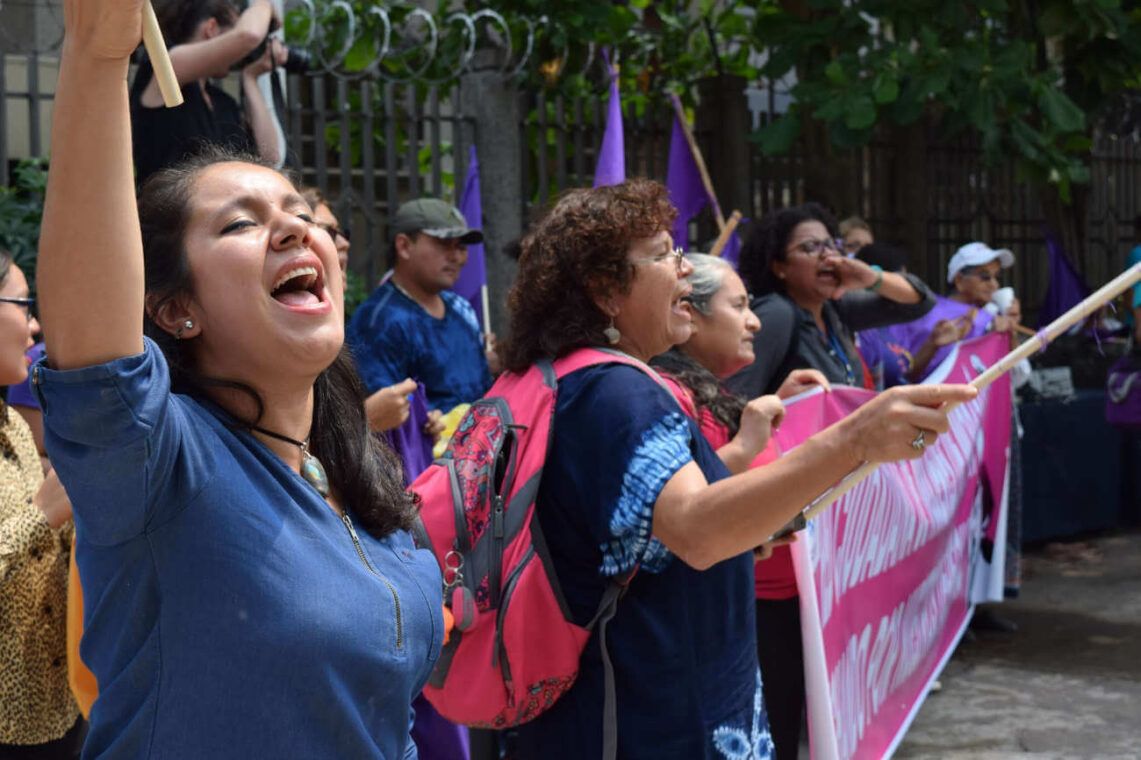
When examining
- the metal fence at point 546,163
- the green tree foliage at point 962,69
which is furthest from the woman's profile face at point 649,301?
the green tree foliage at point 962,69

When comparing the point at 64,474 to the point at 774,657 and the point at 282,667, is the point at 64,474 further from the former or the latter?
the point at 774,657

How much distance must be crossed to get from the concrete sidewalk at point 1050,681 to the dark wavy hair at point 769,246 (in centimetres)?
193

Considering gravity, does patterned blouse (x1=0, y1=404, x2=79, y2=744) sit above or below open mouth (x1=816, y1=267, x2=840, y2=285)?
below

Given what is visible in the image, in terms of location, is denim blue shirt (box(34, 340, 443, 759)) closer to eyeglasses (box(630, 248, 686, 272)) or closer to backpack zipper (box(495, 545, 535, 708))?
backpack zipper (box(495, 545, 535, 708))

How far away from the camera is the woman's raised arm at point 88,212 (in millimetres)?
1437

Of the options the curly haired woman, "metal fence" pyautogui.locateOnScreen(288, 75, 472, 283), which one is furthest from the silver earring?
"metal fence" pyautogui.locateOnScreen(288, 75, 472, 283)

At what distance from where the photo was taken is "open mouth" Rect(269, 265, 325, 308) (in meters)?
1.83

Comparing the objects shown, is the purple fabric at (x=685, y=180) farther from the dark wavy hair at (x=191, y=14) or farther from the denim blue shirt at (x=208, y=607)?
the denim blue shirt at (x=208, y=607)

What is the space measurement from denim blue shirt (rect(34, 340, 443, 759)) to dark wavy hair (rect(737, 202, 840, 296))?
11.7 ft

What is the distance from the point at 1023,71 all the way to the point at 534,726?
21.2ft

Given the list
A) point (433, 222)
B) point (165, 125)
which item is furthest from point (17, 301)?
point (433, 222)

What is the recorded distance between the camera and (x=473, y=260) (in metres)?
6.95

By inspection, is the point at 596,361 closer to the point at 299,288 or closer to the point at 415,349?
the point at 299,288

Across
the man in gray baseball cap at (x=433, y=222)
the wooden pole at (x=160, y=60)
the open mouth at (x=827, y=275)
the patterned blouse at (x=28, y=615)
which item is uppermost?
the wooden pole at (x=160, y=60)
